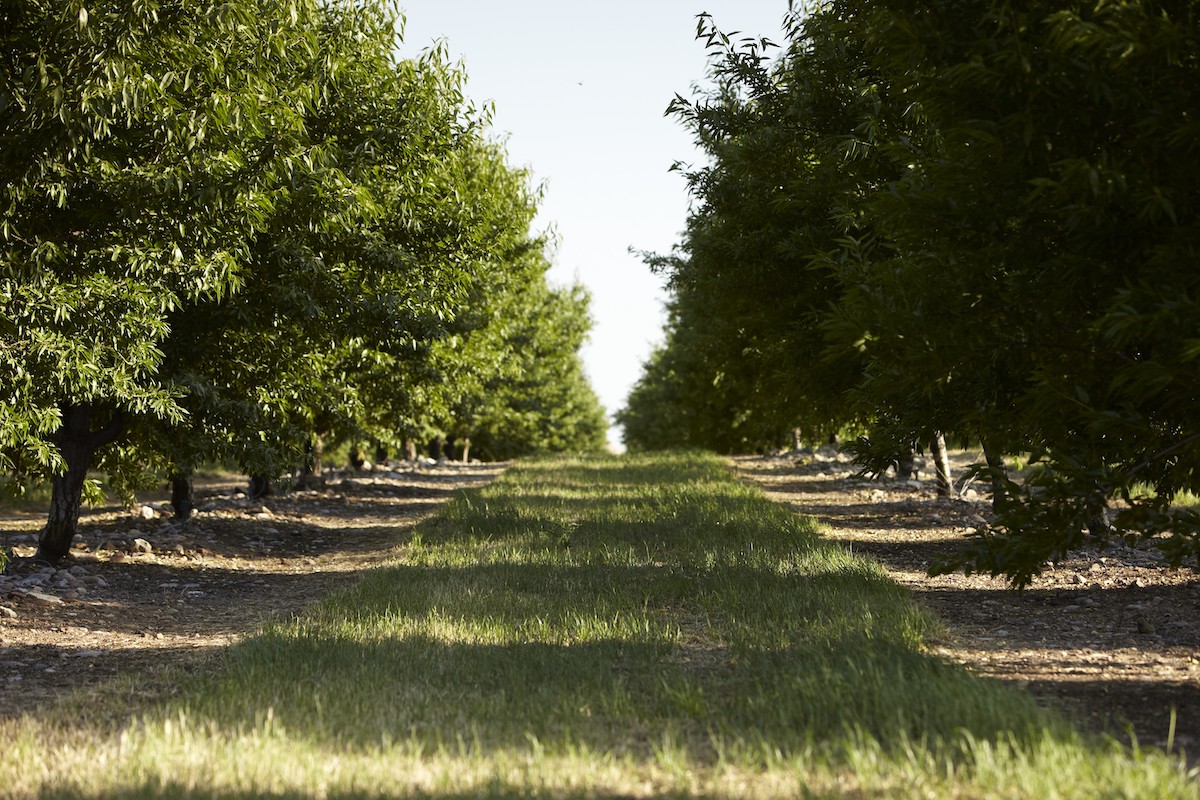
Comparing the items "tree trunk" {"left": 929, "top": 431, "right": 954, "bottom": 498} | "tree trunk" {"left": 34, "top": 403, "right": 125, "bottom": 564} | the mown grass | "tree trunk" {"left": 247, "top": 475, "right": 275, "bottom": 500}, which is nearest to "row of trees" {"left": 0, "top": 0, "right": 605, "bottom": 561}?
"tree trunk" {"left": 34, "top": 403, "right": 125, "bottom": 564}

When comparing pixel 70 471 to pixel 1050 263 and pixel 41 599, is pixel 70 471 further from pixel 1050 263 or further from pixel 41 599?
pixel 1050 263

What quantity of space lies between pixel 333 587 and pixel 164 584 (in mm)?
2119

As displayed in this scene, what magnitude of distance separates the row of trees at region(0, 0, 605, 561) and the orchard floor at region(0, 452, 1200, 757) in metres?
1.38

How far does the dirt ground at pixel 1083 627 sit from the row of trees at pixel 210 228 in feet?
23.7

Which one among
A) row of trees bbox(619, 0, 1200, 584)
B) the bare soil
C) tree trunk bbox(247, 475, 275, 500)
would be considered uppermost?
row of trees bbox(619, 0, 1200, 584)

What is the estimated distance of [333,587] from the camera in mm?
11977

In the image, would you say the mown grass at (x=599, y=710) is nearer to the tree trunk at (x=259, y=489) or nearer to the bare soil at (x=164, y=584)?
the bare soil at (x=164, y=584)

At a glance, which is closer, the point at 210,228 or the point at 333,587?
the point at 210,228

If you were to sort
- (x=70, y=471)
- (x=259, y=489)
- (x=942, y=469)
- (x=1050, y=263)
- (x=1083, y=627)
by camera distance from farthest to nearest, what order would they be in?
(x=259, y=489), (x=942, y=469), (x=70, y=471), (x=1083, y=627), (x=1050, y=263)

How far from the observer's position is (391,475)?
3216 cm

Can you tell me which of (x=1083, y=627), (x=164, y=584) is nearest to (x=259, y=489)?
(x=164, y=584)

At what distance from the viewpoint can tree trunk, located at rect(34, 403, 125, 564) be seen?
12812 mm

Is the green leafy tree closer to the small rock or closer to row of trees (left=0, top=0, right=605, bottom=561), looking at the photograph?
row of trees (left=0, top=0, right=605, bottom=561)

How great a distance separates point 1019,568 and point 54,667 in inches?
282
